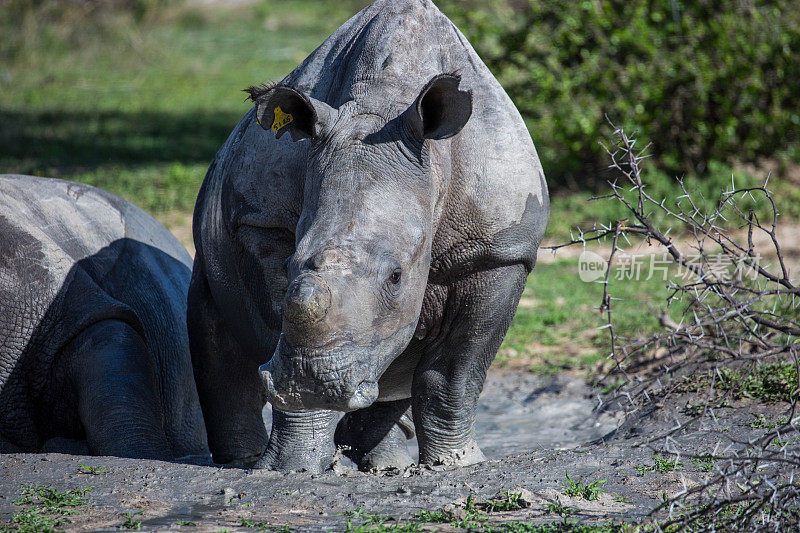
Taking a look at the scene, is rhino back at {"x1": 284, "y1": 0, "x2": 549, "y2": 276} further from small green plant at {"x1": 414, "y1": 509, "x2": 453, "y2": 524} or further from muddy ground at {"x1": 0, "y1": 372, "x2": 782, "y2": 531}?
small green plant at {"x1": 414, "y1": 509, "x2": 453, "y2": 524}

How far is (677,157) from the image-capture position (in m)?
11.0

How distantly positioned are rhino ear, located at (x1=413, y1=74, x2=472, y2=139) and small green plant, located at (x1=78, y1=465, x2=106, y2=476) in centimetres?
186

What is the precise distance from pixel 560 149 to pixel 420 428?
25.6 ft

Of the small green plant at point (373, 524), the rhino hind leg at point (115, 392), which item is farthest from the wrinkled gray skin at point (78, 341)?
the small green plant at point (373, 524)

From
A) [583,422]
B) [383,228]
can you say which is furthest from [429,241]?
[583,422]

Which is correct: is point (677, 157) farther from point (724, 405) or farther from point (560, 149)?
point (724, 405)

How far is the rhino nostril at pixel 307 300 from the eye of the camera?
3.00 meters

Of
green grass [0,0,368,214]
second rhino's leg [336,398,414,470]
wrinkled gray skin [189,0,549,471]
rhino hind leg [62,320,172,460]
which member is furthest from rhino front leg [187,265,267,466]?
green grass [0,0,368,214]

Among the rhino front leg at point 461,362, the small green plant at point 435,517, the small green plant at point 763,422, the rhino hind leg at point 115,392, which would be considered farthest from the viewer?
the rhino hind leg at point 115,392

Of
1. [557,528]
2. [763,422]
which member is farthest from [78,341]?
[763,422]

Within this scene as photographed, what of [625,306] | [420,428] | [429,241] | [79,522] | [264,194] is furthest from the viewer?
[625,306]

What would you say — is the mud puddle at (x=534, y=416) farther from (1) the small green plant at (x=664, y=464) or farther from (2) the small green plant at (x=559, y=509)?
(2) the small green plant at (x=559, y=509)

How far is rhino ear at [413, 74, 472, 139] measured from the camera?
341 centimetres

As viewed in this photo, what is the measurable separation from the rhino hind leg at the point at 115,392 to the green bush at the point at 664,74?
7.01 meters
